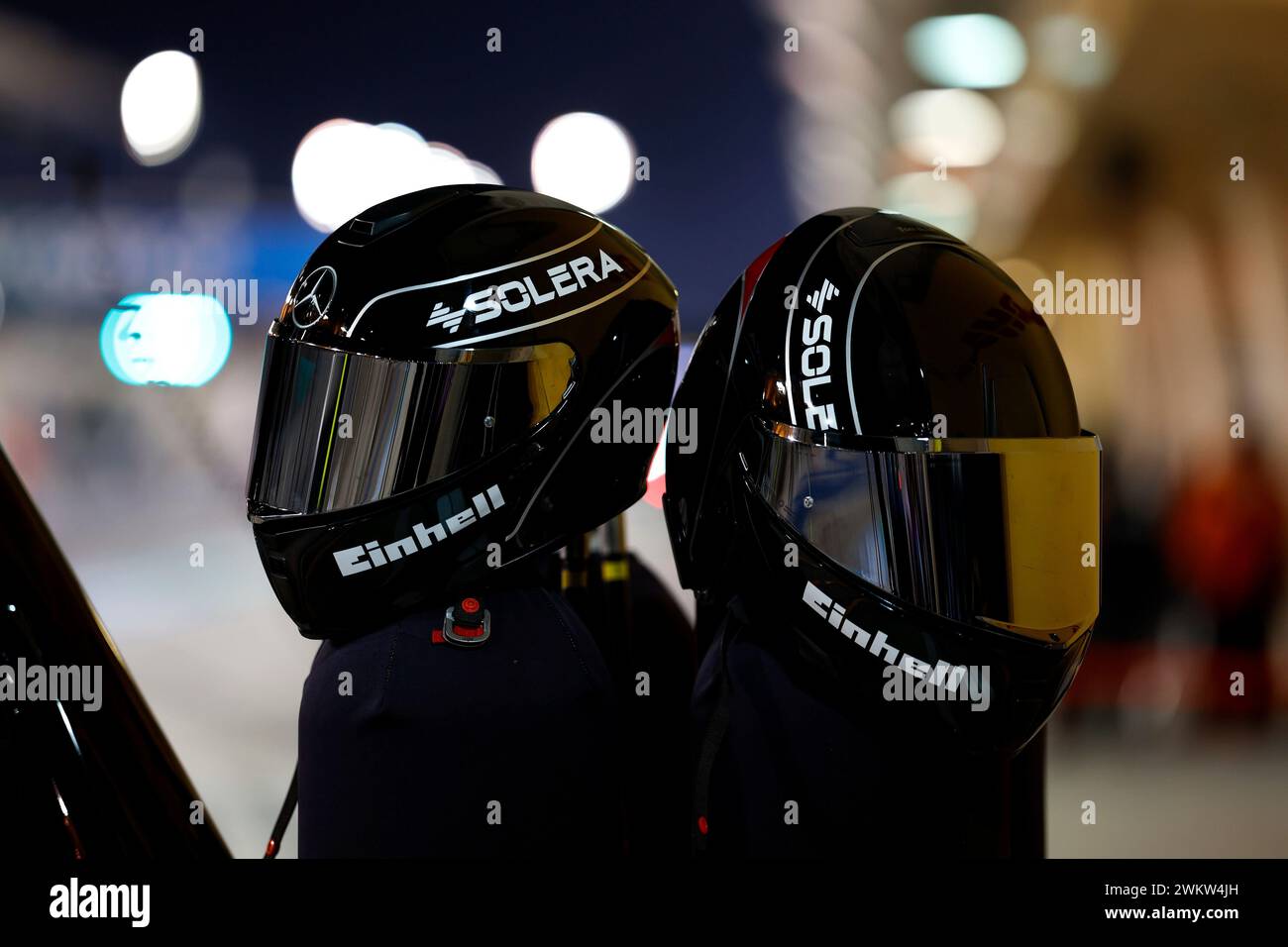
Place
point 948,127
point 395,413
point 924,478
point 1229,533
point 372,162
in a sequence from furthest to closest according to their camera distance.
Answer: point 1229,533 → point 948,127 → point 372,162 → point 395,413 → point 924,478

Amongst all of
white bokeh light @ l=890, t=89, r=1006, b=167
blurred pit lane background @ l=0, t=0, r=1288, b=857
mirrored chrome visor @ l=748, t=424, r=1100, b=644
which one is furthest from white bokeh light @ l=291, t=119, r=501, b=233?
mirrored chrome visor @ l=748, t=424, r=1100, b=644

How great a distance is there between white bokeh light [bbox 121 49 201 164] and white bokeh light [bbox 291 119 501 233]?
0.19 metres

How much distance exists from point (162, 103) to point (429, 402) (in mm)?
1065

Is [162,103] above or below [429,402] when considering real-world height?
above

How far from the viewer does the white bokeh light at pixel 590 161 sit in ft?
5.03

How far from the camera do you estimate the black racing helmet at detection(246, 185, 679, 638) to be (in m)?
1.04

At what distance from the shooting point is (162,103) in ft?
5.68

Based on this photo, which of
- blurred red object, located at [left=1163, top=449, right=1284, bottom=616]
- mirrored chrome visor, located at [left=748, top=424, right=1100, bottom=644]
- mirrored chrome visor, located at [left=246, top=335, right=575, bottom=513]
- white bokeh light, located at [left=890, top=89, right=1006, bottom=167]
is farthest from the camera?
blurred red object, located at [left=1163, top=449, right=1284, bottom=616]

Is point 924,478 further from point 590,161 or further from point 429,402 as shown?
point 590,161

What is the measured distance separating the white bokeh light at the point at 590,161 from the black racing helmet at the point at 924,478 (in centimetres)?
59

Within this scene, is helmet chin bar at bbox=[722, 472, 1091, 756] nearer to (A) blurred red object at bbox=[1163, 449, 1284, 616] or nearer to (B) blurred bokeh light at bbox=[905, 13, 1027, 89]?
(B) blurred bokeh light at bbox=[905, 13, 1027, 89]

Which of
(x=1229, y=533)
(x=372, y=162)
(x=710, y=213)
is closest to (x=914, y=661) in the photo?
(x=710, y=213)
